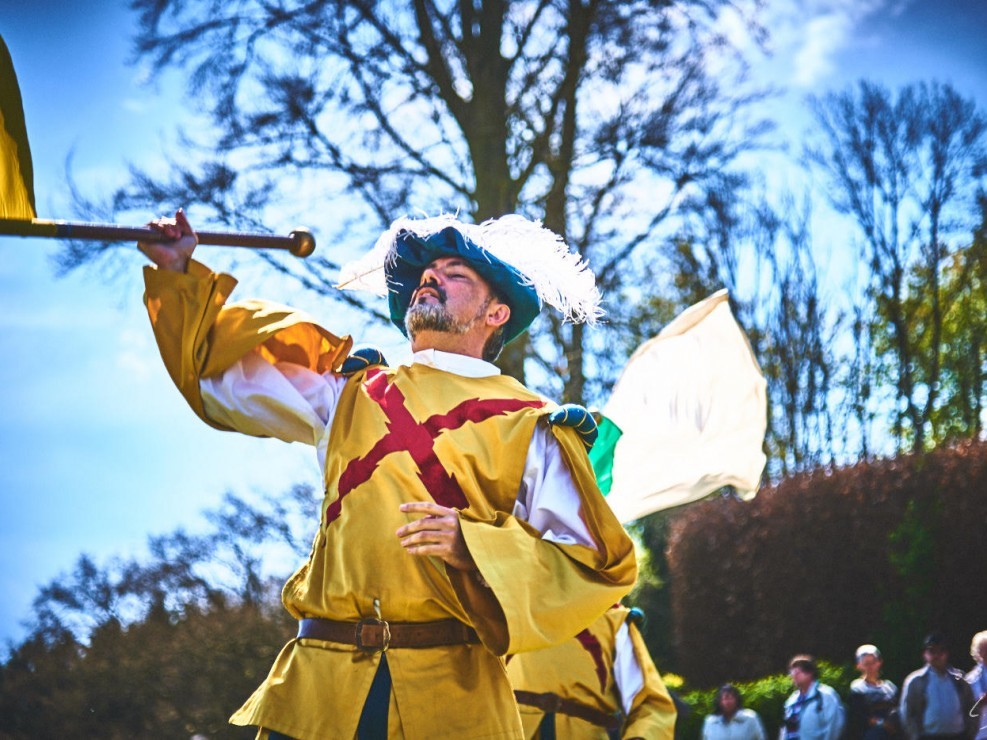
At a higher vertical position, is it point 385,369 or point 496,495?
point 385,369

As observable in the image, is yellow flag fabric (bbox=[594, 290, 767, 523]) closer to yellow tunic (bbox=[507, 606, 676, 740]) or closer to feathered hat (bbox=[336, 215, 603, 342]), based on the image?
yellow tunic (bbox=[507, 606, 676, 740])

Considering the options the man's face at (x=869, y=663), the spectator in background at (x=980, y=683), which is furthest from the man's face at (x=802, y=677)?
the spectator in background at (x=980, y=683)

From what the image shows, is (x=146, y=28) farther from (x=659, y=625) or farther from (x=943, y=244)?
(x=943, y=244)

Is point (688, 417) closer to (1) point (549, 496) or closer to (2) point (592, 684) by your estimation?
(2) point (592, 684)

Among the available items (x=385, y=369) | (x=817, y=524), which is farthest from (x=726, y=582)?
(x=385, y=369)

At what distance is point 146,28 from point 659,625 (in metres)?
9.24

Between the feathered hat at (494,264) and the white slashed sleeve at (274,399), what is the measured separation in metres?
0.45

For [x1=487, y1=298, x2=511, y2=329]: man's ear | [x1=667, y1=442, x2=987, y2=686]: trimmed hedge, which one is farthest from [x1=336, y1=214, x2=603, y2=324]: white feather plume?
[x1=667, y1=442, x2=987, y2=686]: trimmed hedge

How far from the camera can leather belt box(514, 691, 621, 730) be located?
5.13m

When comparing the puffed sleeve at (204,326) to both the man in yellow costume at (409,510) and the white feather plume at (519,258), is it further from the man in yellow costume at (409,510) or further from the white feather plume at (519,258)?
the white feather plume at (519,258)

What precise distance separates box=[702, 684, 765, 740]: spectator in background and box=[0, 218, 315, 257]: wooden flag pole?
712 centimetres

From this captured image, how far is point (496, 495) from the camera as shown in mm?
2943

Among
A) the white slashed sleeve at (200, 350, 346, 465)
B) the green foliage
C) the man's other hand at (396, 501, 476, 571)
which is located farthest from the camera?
the green foliage

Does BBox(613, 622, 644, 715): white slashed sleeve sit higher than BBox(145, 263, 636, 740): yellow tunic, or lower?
lower
